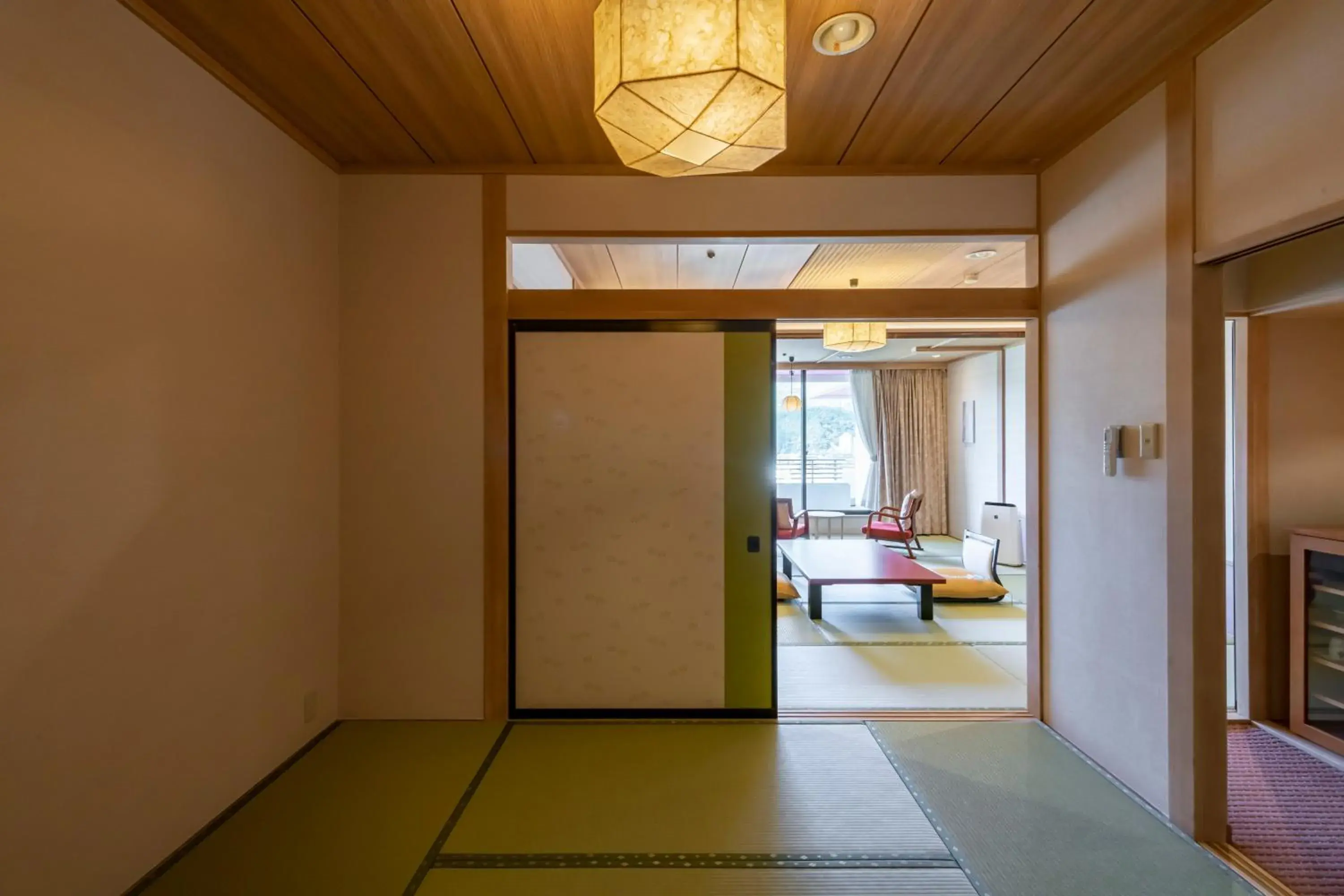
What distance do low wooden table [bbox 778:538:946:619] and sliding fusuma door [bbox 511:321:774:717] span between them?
1649 millimetres

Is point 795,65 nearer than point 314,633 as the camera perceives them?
Yes

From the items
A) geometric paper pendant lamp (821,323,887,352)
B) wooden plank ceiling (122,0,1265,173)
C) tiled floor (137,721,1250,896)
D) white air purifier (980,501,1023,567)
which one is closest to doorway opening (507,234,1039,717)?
tiled floor (137,721,1250,896)

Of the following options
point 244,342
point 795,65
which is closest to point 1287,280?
point 795,65

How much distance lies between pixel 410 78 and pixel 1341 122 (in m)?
2.78

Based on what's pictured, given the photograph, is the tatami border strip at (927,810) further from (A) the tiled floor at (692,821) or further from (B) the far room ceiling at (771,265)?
(B) the far room ceiling at (771,265)

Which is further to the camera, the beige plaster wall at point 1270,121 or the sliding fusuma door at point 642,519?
the sliding fusuma door at point 642,519

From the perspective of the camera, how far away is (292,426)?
2.35 meters

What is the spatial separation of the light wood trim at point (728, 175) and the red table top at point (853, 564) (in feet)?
8.81

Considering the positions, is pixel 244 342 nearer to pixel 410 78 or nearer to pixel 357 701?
pixel 410 78

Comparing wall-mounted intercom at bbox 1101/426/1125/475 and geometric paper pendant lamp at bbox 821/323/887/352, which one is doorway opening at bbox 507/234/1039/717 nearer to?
wall-mounted intercom at bbox 1101/426/1125/475

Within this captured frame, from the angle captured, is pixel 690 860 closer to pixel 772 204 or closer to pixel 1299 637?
pixel 772 204

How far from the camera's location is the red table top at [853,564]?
13.6 ft

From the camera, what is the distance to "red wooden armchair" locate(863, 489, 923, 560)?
659 centimetres

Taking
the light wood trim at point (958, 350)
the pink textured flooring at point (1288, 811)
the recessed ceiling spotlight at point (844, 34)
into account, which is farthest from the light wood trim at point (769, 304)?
the light wood trim at point (958, 350)
